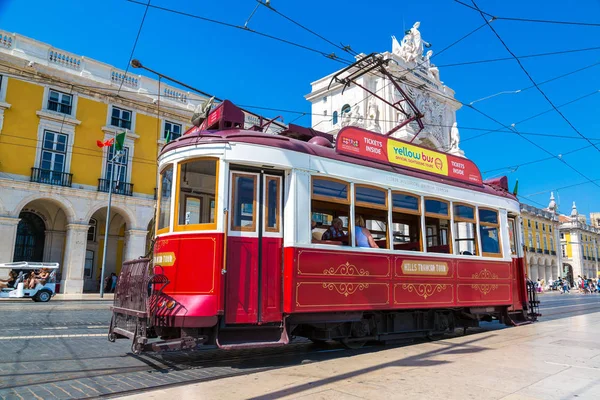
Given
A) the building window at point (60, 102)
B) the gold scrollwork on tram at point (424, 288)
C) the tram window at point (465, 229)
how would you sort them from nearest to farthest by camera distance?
the gold scrollwork on tram at point (424, 288), the tram window at point (465, 229), the building window at point (60, 102)

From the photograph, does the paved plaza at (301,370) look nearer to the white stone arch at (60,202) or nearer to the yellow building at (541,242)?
the white stone arch at (60,202)

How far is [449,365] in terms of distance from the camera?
5820 millimetres

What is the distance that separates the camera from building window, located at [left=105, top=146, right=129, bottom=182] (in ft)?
83.8

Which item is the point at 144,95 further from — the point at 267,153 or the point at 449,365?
the point at 449,365

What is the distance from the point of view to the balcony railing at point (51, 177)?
2286cm

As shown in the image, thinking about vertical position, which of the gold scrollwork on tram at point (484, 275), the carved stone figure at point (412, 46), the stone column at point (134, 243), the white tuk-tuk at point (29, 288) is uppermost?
the carved stone figure at point (412, 46)

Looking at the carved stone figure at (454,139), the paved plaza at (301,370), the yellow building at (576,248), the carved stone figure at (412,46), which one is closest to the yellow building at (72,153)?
the paved plaza at (301,370)

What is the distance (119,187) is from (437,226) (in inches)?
859

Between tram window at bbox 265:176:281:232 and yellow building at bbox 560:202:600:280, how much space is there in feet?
253

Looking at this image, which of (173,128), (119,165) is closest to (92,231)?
(119,165)

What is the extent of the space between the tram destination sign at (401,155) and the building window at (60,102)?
22.0 meters

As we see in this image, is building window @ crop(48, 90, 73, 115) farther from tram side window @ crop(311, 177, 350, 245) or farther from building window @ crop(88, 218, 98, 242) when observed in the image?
tram side window @ crop(311, 177, 350, 245)

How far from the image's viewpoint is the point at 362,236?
738cm

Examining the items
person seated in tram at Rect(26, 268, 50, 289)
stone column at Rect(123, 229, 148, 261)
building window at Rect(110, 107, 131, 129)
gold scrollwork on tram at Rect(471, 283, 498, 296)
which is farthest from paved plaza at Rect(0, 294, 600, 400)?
building window at Rect(110, 107, 131, 129)
